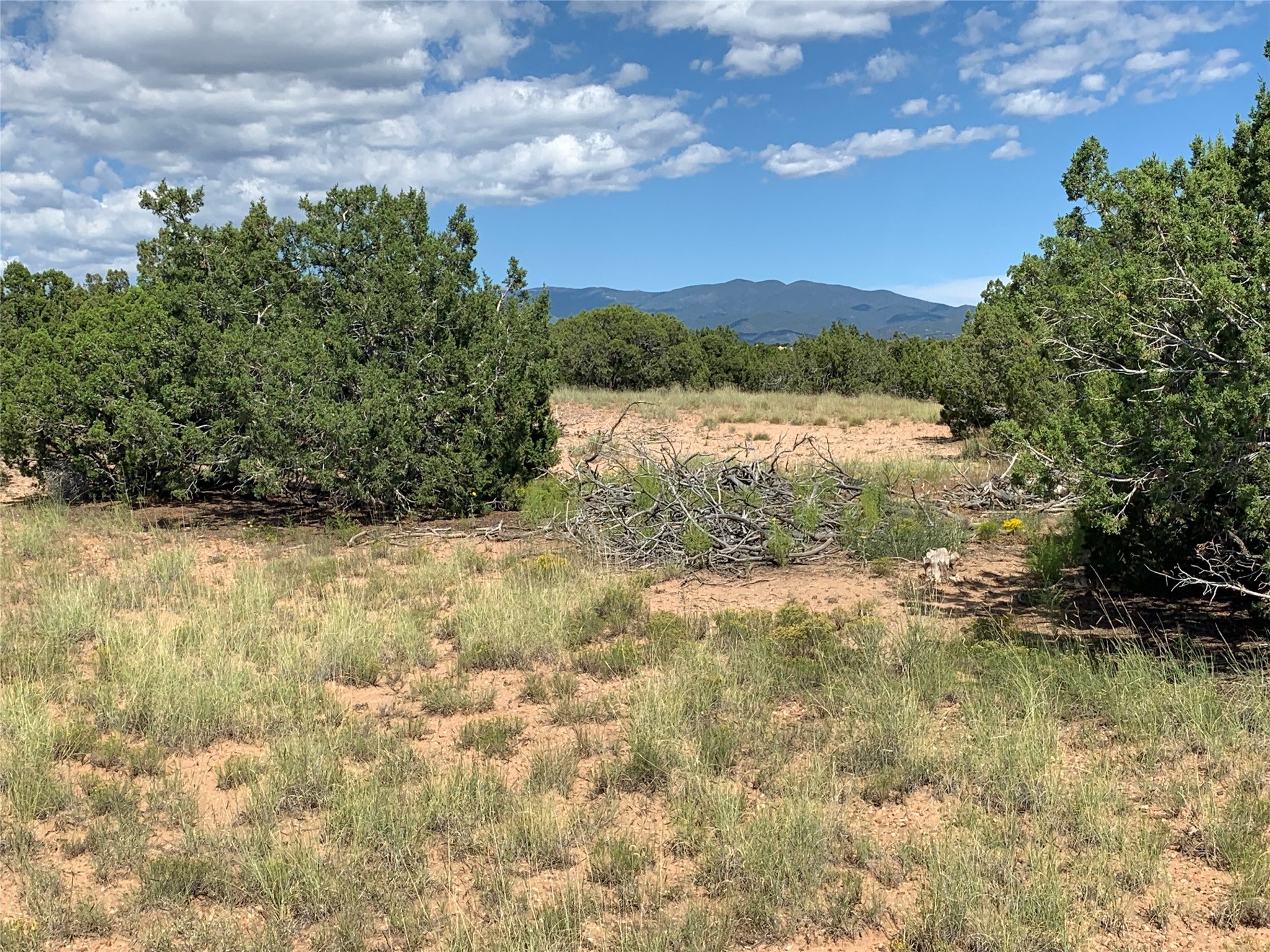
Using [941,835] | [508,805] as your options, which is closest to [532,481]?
[508,805]

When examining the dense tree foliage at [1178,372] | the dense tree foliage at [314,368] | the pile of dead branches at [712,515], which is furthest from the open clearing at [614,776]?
the dense tree foliage at [314,368]

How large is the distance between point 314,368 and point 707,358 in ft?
75.7

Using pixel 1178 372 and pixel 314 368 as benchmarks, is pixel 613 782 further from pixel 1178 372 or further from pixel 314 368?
pixel 314 368

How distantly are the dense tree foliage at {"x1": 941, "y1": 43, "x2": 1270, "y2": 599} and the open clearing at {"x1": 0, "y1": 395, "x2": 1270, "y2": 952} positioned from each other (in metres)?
1.01

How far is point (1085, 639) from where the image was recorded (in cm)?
648

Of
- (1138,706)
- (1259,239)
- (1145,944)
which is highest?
(1259,239)

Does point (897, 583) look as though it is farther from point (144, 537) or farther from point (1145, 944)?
point (144, 537)

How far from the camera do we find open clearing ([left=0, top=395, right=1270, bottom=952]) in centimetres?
362

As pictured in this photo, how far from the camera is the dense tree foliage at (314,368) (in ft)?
34.7

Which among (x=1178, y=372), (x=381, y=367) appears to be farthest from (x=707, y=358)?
(x=1178, y=372)

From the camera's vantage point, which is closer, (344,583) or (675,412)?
(344,583)

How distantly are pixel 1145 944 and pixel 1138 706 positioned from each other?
1836mm

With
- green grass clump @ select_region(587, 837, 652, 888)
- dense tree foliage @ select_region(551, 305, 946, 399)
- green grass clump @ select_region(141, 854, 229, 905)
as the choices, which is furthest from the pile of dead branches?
dense tree foliage @ select_region(551, 305, 946, 399)

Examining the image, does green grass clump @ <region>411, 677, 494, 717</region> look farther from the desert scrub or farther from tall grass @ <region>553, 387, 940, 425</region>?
tall grass @ <region>553, 387, 940, 425</region>
